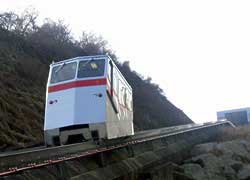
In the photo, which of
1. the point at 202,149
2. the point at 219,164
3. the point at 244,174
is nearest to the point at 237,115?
the point at 202,149

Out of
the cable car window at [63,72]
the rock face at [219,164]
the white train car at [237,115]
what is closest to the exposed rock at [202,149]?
the rock face at [219,164]

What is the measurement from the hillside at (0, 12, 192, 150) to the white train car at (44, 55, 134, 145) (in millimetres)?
7757

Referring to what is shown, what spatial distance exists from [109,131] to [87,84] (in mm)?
1743

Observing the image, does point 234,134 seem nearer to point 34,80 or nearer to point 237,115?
point 34,80

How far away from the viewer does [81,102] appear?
14.6 metres

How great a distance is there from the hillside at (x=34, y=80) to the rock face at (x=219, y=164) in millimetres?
10053

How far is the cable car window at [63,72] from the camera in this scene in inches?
603

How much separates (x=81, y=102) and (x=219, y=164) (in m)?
5.17

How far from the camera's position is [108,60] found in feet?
50.2

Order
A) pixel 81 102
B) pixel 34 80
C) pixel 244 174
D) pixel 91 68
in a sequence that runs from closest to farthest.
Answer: pixel 244 174
pixel 81 102
pixel 91 68
pixel 34 80

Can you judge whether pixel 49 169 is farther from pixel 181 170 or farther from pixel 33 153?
pixel 181 170

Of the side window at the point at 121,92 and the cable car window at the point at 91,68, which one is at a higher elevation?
the cable car window at the point at 91,68

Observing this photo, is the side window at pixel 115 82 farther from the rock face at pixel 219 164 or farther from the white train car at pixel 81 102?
the rock face at pixel 219 164

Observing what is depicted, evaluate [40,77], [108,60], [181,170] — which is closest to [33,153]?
[181,170]
